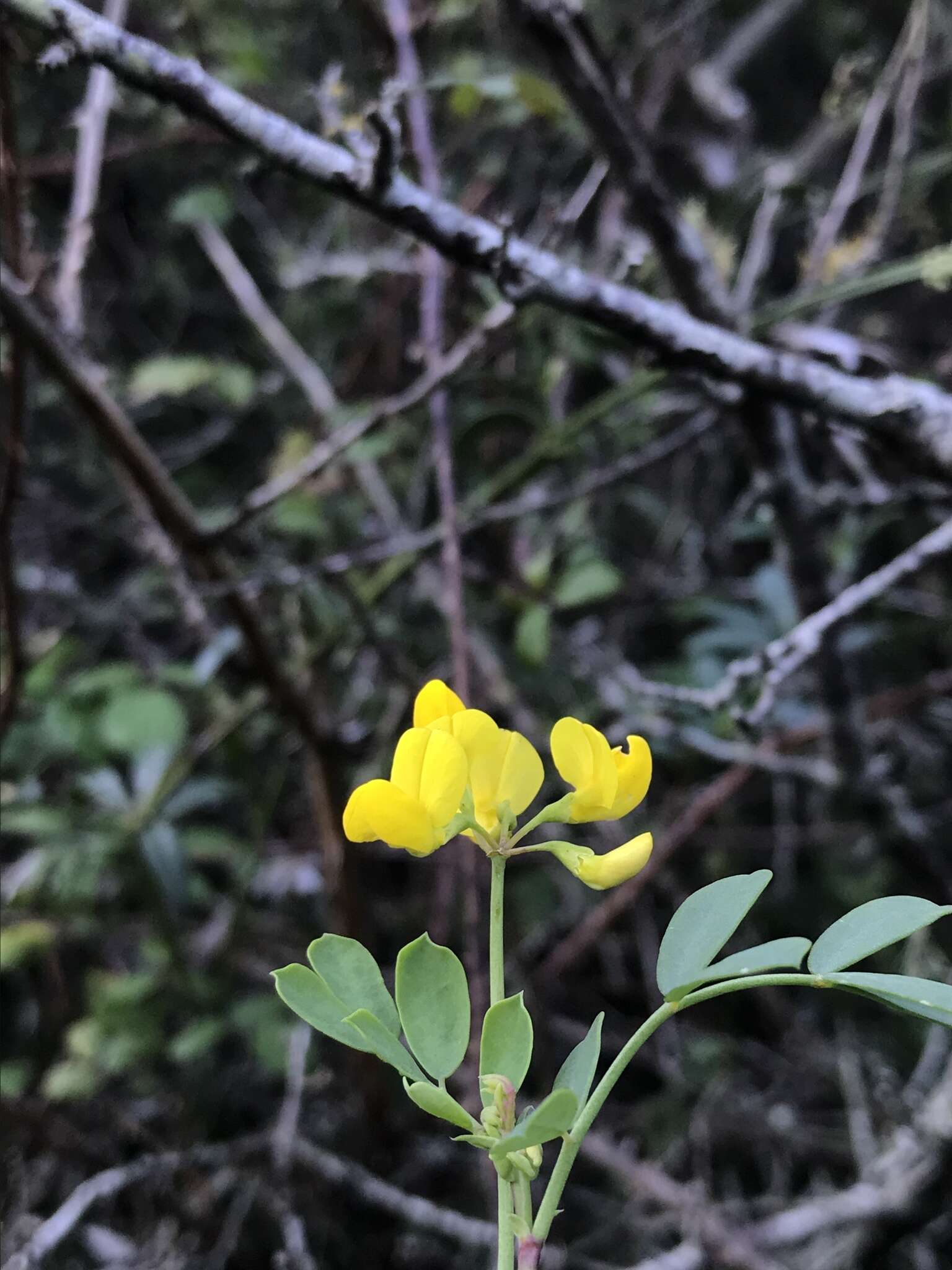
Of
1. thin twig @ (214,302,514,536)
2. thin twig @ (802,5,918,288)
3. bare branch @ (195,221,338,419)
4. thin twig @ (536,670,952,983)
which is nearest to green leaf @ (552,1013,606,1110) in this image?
thin twig @ (214,302,514,536)

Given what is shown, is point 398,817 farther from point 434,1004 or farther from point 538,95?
point 538,95

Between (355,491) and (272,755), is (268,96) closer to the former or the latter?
(355,491)

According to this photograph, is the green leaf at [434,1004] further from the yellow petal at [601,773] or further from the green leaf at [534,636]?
the green leaf at [534,636]

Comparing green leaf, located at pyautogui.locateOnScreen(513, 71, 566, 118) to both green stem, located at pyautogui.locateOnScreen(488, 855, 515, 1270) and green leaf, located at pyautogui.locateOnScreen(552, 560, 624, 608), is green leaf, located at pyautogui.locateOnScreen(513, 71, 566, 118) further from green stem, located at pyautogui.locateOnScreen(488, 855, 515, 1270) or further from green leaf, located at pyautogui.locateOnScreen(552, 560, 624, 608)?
green stem, located at pyautogui.locateOnScreen(488, 855, 515, 1270)

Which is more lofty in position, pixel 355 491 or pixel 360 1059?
pixel 355 491

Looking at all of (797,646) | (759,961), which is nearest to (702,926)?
(759,961)

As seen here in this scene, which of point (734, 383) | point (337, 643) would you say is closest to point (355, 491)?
point (337, 643)
